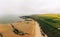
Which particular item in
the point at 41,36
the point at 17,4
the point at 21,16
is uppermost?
the point at 17,4

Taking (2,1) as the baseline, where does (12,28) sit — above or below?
below

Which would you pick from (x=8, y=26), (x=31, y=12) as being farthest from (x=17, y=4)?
(x=8, y=26)

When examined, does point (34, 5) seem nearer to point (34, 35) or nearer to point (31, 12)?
point (31, 12)

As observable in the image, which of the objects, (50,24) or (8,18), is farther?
(8,18)

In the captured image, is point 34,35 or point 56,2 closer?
point 34,35

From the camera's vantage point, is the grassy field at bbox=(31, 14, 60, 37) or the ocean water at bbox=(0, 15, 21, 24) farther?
the ocean water at bbox=(0, 15, 21, 24)

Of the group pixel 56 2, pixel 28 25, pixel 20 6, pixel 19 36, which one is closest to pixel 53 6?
pixel 56 2

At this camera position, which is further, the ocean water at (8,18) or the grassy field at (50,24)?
the ocean water at (8,18)
